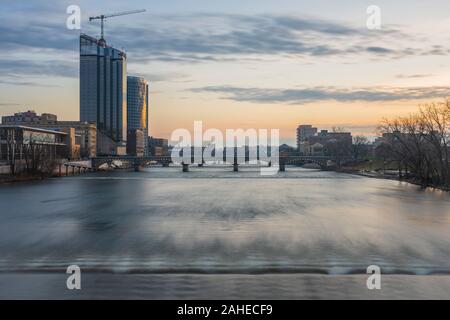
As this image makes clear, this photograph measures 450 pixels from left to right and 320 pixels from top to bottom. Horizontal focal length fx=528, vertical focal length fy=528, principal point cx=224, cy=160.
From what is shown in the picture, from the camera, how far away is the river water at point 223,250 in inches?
552

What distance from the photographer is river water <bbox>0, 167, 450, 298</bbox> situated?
14.0 metres

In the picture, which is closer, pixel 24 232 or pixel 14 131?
pixel 24 232

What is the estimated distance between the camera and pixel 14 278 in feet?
49.6

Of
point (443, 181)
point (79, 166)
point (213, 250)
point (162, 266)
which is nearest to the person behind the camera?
point (162, 266)

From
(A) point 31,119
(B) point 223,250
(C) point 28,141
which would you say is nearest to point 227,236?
(B) point 223,250

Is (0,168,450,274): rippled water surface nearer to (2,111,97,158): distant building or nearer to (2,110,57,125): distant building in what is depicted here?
(2,111,97,158): distant building

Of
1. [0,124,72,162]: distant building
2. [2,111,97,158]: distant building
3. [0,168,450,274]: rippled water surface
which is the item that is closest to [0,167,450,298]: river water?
[0,168,450,274]: rippled water surface

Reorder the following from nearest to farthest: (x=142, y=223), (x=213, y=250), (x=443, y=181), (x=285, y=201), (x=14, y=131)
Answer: (x=213, y=250) → (x=142, y=223) → (x=285, y=201) → (x=443, y=181) → (x=14, y=131)

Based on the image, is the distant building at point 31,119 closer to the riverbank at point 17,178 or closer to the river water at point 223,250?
the riverbank at point 17,178

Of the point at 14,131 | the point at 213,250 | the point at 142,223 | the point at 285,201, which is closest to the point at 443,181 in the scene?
the point at 285,201

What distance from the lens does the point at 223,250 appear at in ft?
64.6
